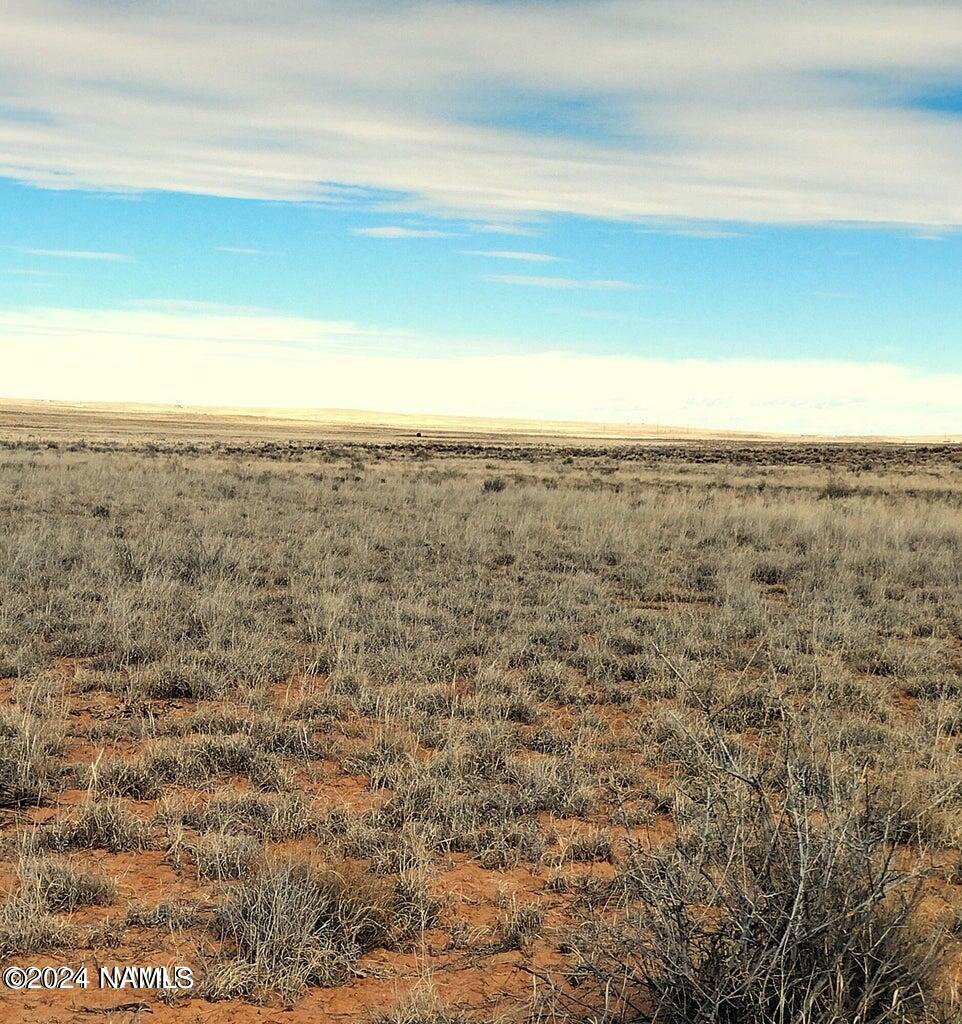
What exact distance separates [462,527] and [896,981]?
48.4 feet

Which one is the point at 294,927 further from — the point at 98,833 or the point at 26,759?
the point at 26,759

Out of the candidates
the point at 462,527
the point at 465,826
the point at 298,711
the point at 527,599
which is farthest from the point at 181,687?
the point at 462,527

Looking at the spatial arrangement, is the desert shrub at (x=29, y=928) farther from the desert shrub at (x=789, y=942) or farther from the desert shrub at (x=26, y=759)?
the desert shrub at (x=789, y=942)

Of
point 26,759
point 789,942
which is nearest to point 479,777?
point 26,759

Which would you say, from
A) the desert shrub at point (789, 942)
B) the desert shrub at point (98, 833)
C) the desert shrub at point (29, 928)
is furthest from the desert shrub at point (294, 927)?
the desert shrub at point (789, 942)

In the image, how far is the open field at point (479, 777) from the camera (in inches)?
139

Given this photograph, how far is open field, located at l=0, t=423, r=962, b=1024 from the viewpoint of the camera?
353 cm

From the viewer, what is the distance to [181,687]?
7.95 m

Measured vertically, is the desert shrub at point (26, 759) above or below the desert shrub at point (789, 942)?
below

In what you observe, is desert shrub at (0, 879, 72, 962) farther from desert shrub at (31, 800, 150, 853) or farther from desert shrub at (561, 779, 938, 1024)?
desert shrub at (561, 779, 938, 1024)

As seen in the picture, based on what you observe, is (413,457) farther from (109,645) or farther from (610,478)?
(109,645)

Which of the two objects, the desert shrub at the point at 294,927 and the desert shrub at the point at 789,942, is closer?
the desert shrub at the point at 789,942

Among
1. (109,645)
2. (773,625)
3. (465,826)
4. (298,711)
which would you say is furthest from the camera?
(773,625)

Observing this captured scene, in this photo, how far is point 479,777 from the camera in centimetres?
620
